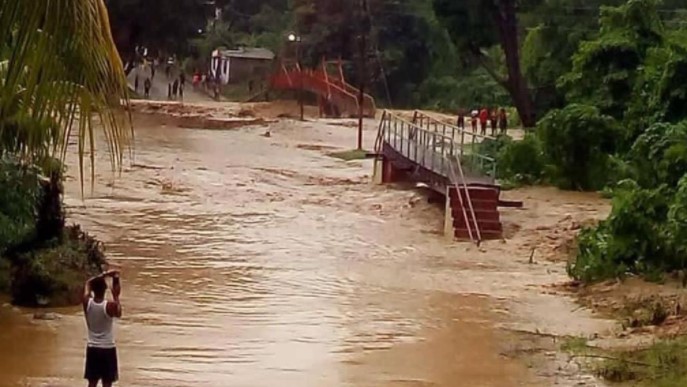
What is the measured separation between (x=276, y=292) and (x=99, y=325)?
429 inches

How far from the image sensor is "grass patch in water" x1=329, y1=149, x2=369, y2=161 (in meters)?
47.7

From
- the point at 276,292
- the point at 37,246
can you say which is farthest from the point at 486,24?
the point at 37,246

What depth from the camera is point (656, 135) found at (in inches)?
1133

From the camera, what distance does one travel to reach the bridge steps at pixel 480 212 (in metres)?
28.2

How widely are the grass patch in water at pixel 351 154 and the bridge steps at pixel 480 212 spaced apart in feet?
59.4

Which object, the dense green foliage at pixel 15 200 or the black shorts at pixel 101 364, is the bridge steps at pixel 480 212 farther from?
the black shorts at pixel 101 364

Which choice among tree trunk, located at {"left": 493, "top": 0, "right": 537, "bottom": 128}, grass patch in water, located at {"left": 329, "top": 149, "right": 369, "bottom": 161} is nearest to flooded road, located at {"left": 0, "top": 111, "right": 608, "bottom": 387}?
grass patch in water, located at {"left": 329, "top": 149, "right": 369, "bottom": 161}

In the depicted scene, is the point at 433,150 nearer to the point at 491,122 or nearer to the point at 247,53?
the point at 491,122

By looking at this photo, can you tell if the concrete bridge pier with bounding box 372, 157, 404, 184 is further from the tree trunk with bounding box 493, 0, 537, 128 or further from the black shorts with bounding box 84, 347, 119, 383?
the black shorts with bounding box 84, 347, 119, 383

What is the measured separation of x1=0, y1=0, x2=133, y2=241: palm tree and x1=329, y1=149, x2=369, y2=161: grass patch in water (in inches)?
1658

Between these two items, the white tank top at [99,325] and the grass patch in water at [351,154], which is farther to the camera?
the grass patch in water at [351,154]

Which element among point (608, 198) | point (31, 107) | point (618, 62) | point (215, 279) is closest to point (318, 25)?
point (618, 62)

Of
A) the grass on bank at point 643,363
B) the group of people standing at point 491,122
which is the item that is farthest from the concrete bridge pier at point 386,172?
the grass on bank at point 643,363

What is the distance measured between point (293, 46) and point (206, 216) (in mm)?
48693
